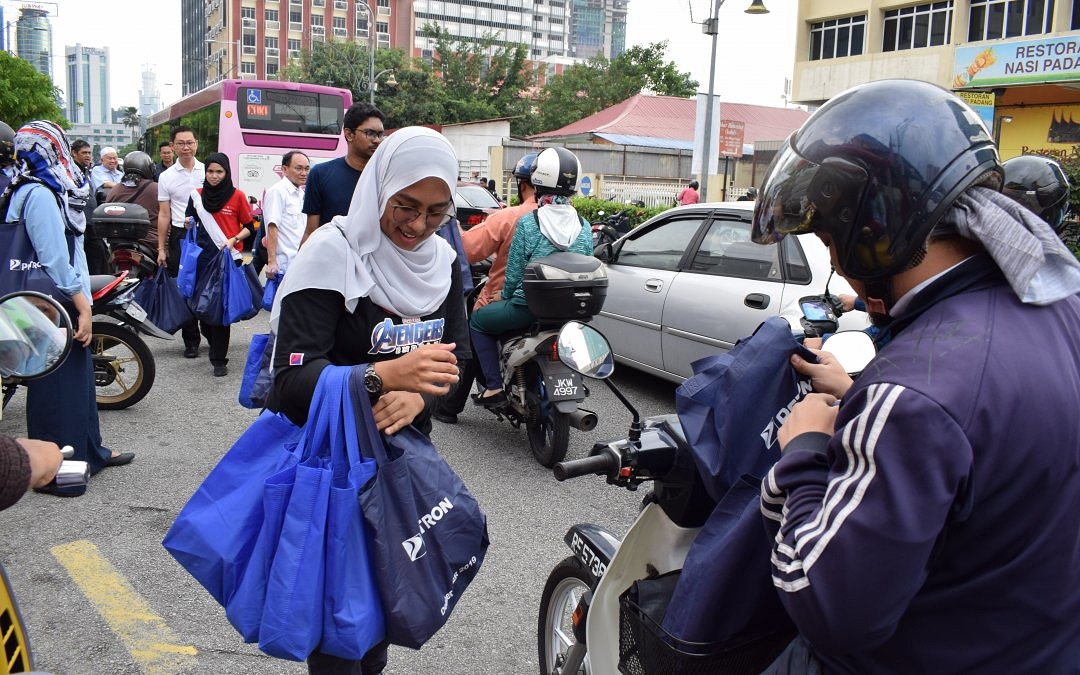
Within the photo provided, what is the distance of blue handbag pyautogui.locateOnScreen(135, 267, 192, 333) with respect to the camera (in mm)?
7297

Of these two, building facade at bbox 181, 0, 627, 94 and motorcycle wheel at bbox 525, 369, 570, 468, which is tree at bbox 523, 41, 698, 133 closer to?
building facade at bbox 181, 0, 627, 94

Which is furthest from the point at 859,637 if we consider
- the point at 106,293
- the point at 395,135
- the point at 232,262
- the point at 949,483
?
the point at 232,262

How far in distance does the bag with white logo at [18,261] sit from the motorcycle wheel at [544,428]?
8.67ft

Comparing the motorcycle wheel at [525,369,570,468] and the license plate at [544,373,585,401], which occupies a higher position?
the license plate at [544,373,585,401]

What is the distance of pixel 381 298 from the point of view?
232cm

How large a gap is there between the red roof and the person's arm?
4291cm

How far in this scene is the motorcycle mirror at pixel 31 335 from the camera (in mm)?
1749

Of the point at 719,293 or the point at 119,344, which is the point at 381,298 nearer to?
the point at 719,293

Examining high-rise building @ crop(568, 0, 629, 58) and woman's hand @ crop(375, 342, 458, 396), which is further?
high-rise building @ crop(568, 0, 629, 58)

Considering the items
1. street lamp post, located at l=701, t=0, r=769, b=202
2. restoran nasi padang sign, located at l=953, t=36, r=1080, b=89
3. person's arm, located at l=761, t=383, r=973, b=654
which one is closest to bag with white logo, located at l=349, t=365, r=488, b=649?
person's arm, located at l=761, t=383, r=973, b=654

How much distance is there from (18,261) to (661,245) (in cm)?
438

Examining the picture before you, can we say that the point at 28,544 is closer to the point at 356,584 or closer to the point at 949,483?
the point at 356,584

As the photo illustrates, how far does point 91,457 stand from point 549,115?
60352 mm

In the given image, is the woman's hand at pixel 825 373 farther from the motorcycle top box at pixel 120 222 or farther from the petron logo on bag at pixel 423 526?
the motorcycle top box at pixel 120 222
